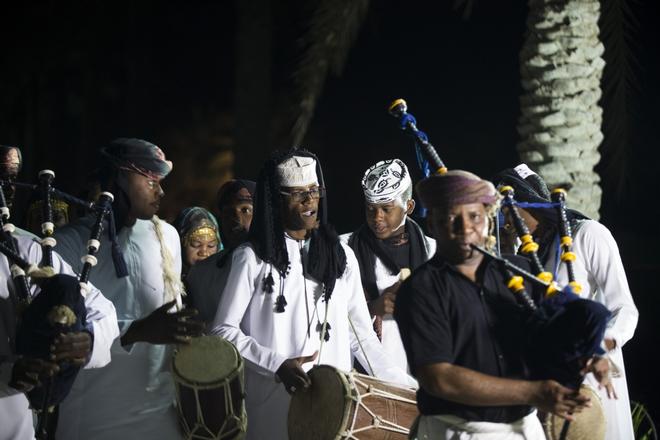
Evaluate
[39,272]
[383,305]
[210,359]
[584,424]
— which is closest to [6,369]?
[39,272]

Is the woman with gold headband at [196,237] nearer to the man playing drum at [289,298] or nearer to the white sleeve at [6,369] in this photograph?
the man playing drum at [289,298]

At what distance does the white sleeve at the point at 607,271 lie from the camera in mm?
5738

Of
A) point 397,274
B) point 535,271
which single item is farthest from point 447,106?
point 535,271

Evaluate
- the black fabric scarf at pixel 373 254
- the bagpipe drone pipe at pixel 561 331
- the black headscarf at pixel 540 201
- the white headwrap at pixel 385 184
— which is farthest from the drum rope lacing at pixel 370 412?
the white headwrap at pixel 385 184

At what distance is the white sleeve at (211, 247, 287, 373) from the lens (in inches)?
221

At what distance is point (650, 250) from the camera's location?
999 cm

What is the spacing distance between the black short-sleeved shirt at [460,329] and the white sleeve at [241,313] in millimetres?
1274

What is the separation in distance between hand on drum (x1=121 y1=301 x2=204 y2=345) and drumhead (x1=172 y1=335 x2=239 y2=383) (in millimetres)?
233

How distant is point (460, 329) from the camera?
14.4ft

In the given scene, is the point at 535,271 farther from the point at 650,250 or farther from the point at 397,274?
the point at 650,250

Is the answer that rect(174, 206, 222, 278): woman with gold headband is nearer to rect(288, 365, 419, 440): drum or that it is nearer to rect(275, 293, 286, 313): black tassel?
rect(275, 293, 286, 313): black tassel

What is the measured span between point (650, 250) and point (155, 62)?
35.5 feet

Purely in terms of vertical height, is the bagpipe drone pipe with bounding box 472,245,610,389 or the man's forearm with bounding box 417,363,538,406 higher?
the bagpipe drone pipe with bounding box 472,245,610,389

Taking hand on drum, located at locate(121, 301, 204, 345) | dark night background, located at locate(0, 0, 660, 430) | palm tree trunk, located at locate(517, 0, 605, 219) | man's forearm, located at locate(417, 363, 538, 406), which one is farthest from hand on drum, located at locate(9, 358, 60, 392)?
dark night background, located at locate(0, 0, 660, 430)
